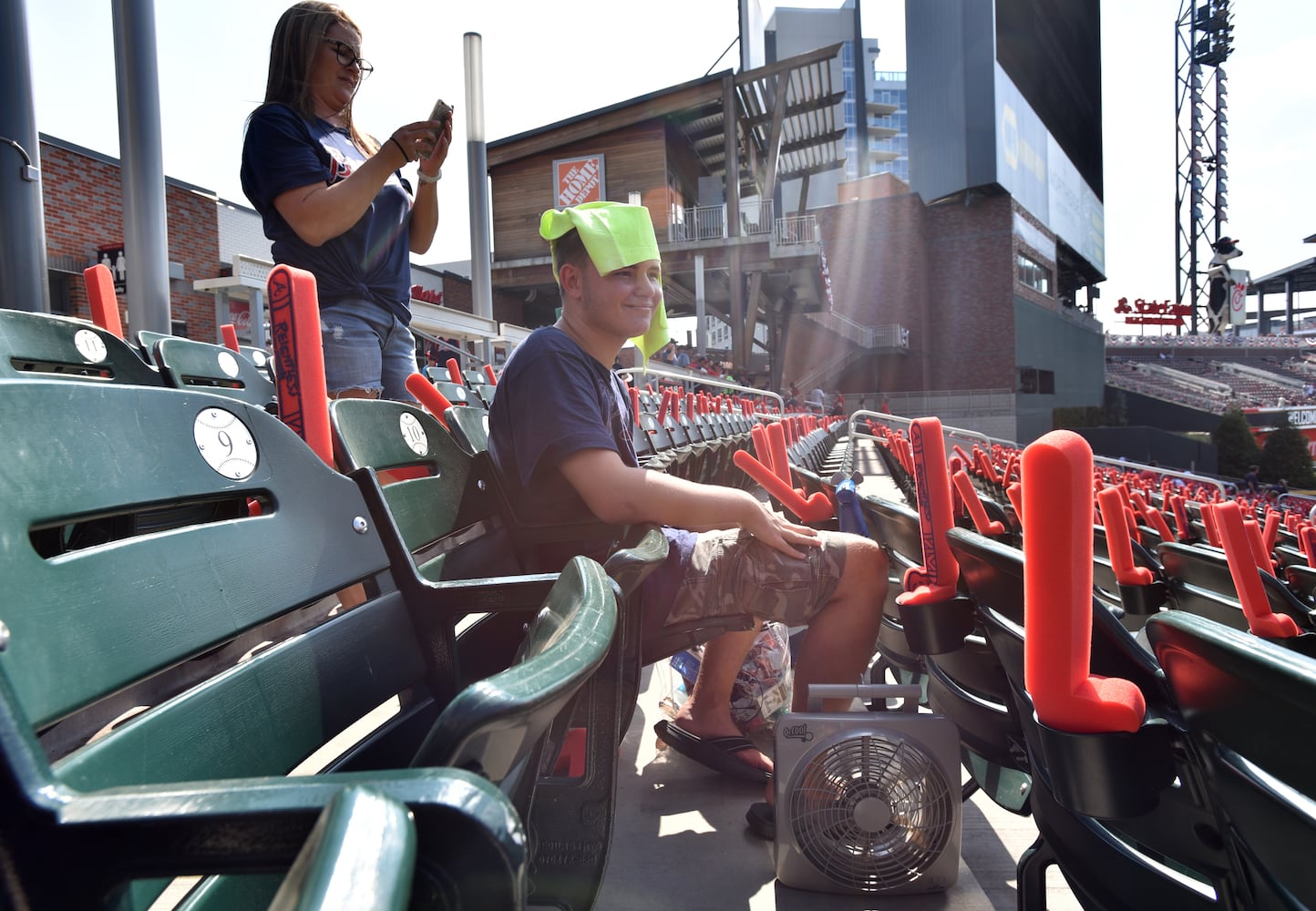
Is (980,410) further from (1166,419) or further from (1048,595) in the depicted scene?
(1048,595)

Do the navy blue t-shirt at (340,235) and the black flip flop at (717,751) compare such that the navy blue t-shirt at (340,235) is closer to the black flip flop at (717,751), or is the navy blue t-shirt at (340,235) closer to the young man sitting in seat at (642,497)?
the young man sitting in seat at (642,497)

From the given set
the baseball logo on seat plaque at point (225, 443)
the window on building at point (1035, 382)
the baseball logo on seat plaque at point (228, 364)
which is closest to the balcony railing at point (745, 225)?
the window on building at point (1035, 382)

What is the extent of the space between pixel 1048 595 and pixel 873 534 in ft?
4.00

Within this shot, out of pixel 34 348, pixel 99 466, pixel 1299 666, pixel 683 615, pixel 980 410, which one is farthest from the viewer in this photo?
pixel 980 410

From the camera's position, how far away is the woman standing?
75.1 inches

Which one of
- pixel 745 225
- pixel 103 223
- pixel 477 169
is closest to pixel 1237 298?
pixel 745 225

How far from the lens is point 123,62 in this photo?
15.1 ft

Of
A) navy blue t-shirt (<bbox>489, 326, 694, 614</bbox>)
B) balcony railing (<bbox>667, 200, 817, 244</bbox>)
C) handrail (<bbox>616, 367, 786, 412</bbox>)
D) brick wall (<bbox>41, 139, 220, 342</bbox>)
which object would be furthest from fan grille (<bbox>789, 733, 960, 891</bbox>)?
balcony railing (<bbox>667, 200, 817, 244</bbox>)

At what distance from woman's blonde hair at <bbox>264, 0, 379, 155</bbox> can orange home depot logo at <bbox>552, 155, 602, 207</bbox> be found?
22.3 m

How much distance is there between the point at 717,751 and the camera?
183 centimetres

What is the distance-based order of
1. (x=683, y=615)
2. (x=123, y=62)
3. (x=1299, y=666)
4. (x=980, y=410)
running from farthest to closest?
(x=980, y=410), (x=123, y=62), (x=683, y=615), (x=1299, y=666)

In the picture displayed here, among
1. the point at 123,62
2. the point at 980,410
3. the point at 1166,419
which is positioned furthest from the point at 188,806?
the point at 1166,419

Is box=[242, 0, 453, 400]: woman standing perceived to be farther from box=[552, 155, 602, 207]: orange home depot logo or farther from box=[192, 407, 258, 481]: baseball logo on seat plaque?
box=[552, 155, 602, 207]: orange home depot logo

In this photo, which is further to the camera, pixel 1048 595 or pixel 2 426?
pixel 1048 595
